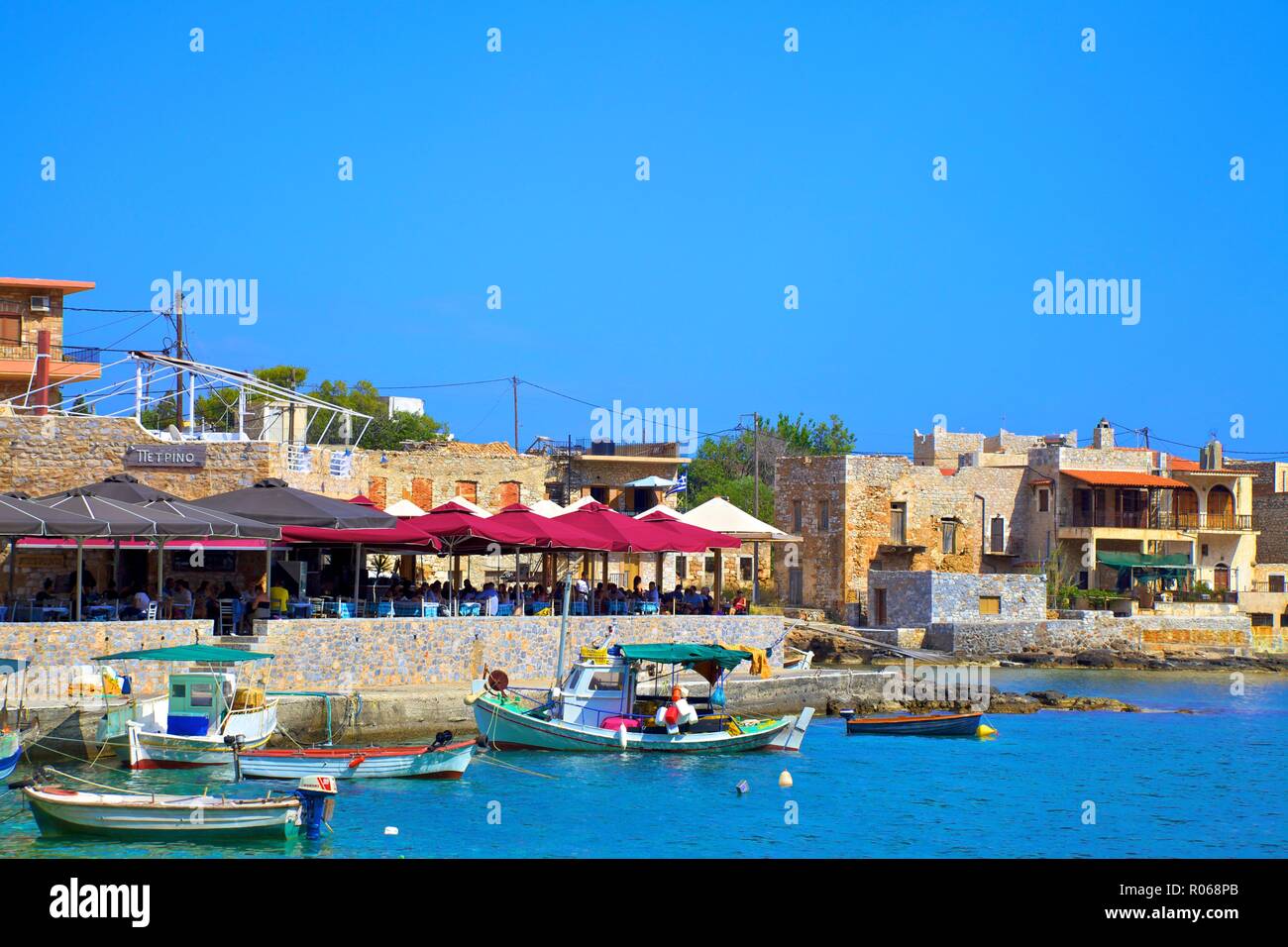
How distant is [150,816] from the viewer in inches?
641

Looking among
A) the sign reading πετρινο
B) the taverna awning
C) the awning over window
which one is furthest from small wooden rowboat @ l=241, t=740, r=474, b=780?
the awning over window

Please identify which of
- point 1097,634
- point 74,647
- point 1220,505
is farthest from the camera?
point 1220,505

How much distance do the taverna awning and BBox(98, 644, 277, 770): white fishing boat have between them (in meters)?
15.9

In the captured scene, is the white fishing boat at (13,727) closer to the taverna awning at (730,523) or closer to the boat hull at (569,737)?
the boat hull at (569,737)

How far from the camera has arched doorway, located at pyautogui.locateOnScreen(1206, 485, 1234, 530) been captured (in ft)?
196

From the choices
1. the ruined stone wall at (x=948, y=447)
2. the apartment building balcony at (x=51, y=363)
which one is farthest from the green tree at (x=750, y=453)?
the apartment building balcony at (x=51, y=363)

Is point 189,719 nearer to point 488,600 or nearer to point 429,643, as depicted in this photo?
point 429,643

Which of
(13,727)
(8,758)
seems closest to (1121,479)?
(13,727)

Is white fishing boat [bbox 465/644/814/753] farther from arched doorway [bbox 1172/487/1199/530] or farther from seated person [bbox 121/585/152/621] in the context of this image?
arched doorway [bbox 1172/487/1199/530]

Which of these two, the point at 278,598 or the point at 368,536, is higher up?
the point at 368,536

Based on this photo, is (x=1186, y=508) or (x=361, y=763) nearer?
(x=361, y=763)

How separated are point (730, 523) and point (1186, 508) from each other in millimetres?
32039

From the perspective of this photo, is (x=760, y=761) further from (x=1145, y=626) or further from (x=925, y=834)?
(x=1145, y=626)
